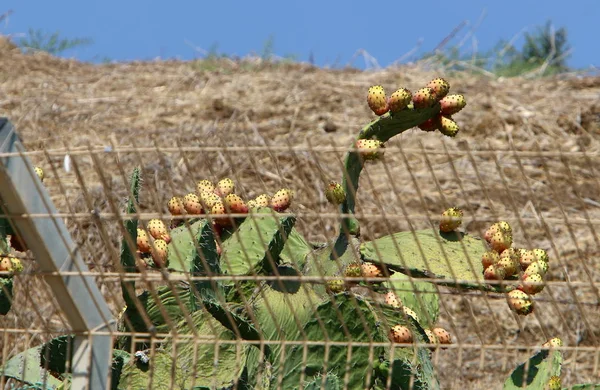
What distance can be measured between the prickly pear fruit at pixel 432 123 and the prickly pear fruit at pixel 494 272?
15.8 inches

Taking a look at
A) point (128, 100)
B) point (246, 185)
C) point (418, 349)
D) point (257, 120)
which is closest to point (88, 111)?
point (128, 100)

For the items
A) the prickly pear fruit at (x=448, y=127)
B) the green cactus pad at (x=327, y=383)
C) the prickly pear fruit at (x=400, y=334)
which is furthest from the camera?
the prickly pear fruit at (x=448, y=127)

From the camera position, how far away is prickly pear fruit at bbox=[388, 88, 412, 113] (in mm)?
2827

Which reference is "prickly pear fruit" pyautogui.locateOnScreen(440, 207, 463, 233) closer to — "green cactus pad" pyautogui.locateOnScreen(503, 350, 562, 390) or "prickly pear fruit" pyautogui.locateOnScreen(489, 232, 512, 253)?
"prickly pear fruit" pyautogui.locateOnScreen(489, 232, 512, 253)

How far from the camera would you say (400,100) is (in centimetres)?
283

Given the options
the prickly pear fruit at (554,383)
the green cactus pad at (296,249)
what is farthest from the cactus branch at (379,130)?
the prickly pear fruit at (554,383)

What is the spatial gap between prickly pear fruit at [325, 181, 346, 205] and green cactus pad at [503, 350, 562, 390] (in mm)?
640

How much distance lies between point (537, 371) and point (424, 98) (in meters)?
0.74

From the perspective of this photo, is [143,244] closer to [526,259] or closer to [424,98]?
[424,98]

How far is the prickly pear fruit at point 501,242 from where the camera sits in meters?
2.95

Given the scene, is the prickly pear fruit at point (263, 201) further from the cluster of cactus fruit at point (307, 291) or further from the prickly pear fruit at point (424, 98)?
the prickly pear fruit at point (424, 98)

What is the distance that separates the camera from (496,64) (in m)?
7.48

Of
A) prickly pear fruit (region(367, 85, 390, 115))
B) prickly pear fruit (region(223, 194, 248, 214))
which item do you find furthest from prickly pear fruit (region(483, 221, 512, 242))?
prickly pear fruit (region(223, 194, 248, 214))

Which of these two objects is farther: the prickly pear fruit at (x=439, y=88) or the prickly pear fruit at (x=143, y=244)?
the prickly pear fruit at (x=143, y=244)
